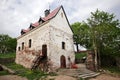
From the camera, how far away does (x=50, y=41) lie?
18.2 m

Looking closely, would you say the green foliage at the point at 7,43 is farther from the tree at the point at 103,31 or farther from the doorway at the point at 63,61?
the tree at the point at 103,31

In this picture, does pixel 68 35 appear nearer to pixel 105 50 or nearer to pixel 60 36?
pixel 60 36

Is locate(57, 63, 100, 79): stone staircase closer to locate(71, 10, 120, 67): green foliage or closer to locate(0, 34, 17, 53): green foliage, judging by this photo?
locate(71, 10, 120, 67): green foliage

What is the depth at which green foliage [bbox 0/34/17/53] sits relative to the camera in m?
44.8

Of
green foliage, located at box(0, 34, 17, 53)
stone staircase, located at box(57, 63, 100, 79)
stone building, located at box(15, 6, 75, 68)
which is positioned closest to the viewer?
stone staircase, located at box(57, 63, 100, 79)

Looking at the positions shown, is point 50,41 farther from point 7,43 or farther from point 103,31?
point 7,43

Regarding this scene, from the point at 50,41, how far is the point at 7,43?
1228 inches

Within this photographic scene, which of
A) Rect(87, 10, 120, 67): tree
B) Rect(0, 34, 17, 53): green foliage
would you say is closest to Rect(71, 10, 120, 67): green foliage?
Rect(87, 10, 120, 67): tree

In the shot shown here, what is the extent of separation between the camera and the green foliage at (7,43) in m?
44.8

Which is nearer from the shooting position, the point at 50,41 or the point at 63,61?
the point at 50,41

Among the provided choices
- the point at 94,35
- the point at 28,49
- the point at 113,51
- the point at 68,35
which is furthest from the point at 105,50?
the point at 28,49

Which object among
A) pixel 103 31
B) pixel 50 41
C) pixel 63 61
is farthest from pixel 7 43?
pixel 103 31

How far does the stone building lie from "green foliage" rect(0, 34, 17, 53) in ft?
71.9

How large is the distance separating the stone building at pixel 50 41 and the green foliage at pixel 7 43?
21.9 metres
